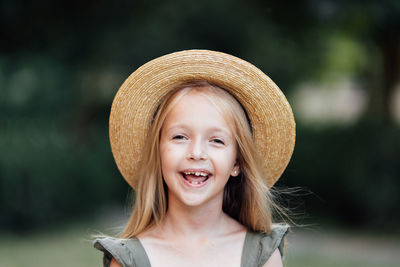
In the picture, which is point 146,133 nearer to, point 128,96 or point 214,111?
point 128,96

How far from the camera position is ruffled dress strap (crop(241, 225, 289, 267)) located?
2.65 metres

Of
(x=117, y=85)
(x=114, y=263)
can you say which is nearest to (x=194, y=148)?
(x=114, y=263)

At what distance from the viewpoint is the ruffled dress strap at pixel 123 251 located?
254 cm

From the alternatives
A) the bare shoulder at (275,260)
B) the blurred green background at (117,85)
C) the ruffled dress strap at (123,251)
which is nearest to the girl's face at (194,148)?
the ruffled dress strap at (123,251)

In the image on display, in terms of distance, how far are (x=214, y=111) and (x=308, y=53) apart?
7.60m

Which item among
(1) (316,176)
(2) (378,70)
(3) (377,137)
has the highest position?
(2) (378,70)

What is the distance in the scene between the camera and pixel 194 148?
2.51m

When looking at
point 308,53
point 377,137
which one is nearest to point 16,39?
point 308,53

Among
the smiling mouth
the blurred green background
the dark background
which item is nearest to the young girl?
the smiling mouth

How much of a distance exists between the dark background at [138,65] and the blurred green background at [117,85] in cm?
2

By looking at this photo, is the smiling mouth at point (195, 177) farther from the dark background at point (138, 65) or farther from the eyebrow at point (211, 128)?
the dark background at point (138, 65)

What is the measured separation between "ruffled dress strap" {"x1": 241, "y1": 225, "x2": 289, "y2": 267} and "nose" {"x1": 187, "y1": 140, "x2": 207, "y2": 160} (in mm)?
488

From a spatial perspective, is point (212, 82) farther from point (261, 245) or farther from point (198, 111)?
point (261, 245)

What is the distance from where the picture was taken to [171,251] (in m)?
2.62
